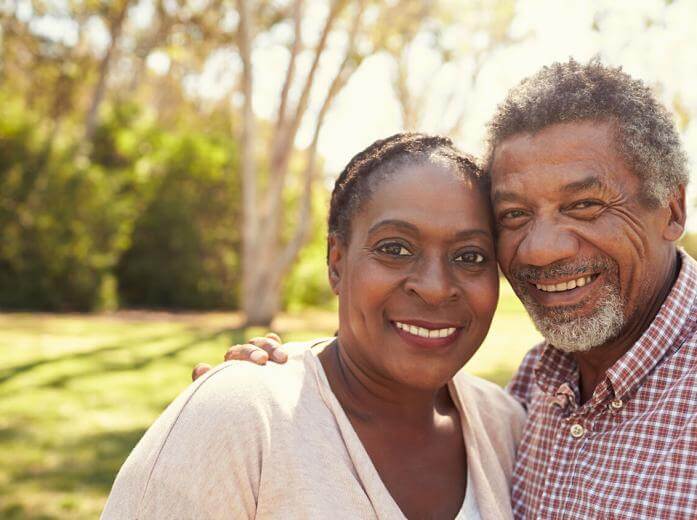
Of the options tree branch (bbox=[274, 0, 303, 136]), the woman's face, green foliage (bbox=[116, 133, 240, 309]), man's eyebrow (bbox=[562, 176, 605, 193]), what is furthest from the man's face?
green foliage (bbox=[116, 133, 240, 309])

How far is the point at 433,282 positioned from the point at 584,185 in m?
0.68

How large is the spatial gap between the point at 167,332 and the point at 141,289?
391 cm

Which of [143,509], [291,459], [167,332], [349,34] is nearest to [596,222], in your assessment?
[291,459]

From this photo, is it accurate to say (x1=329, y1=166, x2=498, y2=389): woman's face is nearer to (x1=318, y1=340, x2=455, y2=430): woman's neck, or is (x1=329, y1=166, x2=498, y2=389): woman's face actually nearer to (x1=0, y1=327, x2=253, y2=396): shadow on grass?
(x1=318, y1=340, x2=455, y2=430): woman's neck

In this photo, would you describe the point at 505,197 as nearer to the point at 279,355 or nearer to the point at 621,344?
the point at 621,344

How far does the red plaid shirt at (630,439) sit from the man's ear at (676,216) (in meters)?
0.11

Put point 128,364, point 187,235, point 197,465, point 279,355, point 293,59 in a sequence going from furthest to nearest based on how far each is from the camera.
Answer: point 187,235 < point 293,59 < point 128,364 < point 279,355 < point 197,465

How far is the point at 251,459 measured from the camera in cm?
208

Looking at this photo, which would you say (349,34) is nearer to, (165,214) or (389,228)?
(165,214)

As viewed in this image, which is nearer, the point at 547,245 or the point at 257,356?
the point at 257,356

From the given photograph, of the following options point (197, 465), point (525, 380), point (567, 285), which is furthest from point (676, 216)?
point (197, 465)

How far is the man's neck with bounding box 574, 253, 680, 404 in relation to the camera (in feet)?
8.84

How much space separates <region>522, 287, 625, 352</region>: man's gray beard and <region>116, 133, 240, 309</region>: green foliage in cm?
1295

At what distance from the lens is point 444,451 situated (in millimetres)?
2629
